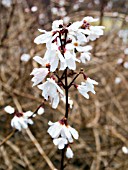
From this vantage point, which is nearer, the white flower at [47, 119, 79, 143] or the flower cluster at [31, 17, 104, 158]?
the flower cluster at [31, 17, 104, 158]

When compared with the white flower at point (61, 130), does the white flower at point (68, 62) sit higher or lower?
higher

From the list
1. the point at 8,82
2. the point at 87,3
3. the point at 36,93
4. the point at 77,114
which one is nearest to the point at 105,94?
the point at 77,114

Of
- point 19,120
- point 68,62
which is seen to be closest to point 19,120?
point 19,120

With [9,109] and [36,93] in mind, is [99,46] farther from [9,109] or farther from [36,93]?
[9,109]

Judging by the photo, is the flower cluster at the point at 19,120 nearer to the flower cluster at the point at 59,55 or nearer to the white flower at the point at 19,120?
the white flower at the point at 19,120

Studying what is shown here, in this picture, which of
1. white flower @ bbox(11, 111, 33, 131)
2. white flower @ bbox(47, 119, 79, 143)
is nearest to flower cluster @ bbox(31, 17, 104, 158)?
white flower @ bbox(47, 119, 79, 143)

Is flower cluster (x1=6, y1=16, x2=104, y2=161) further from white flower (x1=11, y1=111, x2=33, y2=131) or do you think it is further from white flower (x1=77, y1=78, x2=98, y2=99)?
white flower (x1=11, y1=111, x2=33, y2=131)

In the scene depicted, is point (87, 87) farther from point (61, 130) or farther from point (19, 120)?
point (19, 120)

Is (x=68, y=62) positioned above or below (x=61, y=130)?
above

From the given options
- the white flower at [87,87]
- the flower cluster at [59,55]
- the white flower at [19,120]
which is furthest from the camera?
the white flower at [19,120]

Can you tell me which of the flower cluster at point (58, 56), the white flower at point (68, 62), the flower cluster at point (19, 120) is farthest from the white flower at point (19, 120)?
the white flower at point (68, 62)

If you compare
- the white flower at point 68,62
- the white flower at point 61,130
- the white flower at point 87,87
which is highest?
the white flower at point 68,62
